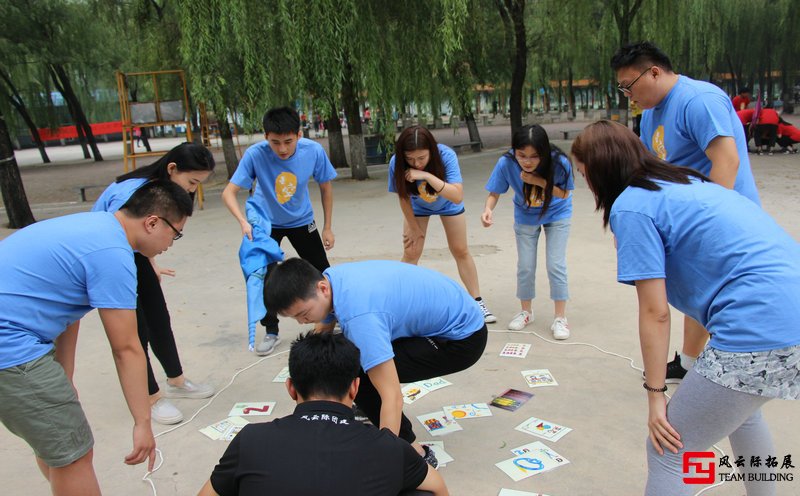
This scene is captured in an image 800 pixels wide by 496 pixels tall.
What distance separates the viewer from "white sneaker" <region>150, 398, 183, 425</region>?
3129 mm

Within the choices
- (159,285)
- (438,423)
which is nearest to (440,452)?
(438,423)

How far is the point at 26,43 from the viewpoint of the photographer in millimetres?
11562

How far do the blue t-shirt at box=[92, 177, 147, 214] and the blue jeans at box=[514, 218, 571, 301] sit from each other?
7.79 ft

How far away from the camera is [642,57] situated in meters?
2.68

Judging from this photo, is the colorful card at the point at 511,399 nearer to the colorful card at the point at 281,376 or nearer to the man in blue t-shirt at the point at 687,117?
the man in blue t-shirt at the point at 687,117

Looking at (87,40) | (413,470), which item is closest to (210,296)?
(413,470)

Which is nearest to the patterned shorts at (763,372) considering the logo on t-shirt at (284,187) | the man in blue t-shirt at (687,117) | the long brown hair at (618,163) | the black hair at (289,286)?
the long brown hair at (618,163)

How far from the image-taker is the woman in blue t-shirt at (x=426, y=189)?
12.2ft

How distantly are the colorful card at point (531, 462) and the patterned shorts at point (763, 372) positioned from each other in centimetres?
107

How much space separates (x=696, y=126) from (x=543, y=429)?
153cm

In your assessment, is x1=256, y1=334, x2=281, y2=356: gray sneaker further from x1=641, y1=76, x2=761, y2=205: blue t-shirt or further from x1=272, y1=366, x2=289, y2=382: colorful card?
x1=641, y1=76, x2=761, y2=205: blue t-shirt

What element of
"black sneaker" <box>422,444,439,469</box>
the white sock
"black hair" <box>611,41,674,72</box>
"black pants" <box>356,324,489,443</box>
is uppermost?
"black hair" <box>611,41,674,72</box>

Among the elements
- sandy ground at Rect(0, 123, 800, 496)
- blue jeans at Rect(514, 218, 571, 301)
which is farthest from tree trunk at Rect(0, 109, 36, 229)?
blue jeans at Rect(514, 218, 571, 301)

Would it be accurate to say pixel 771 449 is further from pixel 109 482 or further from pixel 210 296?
pixel 210 296
